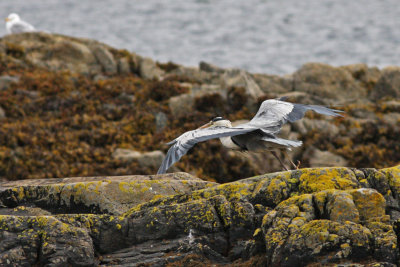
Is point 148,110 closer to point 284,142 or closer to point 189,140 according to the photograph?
point 284,142

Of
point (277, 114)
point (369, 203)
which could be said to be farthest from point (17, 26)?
point (369, 203)

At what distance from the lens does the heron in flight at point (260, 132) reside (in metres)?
8.23

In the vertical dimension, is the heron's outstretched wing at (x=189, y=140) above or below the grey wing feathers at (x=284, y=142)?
above

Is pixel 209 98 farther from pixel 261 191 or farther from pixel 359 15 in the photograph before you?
pixel 359 15

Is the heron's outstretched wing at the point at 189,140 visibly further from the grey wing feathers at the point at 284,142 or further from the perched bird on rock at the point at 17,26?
the perched bird on rock at the point at 17,26

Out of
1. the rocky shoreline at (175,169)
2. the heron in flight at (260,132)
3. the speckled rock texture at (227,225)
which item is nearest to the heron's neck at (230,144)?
the heron in flight at (260,132)

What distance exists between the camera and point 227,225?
6.02 meters

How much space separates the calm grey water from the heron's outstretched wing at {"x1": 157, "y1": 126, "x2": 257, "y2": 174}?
1335 inches

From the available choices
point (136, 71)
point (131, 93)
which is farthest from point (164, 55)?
point (131, 93)

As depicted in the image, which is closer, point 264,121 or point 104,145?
point 264,121

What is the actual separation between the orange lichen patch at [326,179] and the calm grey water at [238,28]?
1414 inches

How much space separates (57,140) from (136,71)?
677 centimetres

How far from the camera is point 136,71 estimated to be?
2416 cm

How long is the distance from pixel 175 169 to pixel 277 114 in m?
7.18
